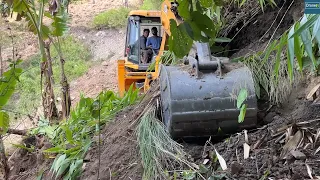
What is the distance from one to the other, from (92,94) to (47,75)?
824 centimetres

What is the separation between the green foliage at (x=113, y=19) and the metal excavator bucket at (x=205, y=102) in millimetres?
14007

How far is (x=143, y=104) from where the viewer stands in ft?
15.2

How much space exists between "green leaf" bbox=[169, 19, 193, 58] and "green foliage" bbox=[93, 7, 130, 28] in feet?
52.4

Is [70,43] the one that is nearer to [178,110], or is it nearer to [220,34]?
[220,34]

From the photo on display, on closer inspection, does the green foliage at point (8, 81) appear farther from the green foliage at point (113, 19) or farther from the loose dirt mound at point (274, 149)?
the green foliage at point (113, 19)

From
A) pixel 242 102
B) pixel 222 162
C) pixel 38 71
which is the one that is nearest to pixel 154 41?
pixel 242 102

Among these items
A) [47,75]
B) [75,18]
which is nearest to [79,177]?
[47,75]

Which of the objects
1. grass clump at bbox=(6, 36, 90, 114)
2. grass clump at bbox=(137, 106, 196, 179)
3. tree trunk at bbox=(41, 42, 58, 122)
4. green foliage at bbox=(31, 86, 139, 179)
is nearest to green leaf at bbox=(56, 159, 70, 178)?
green foliage at bbox=(31, 86, 139, 179)

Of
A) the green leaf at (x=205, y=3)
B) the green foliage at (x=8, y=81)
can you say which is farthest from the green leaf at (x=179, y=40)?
the green foliage at (x=8, y=81)

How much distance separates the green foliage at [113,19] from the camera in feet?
57.8

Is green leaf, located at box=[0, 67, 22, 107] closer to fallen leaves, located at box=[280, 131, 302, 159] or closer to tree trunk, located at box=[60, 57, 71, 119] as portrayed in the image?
fallen leaves, located at box=[280, 131, 302, 159]

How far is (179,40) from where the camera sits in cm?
175

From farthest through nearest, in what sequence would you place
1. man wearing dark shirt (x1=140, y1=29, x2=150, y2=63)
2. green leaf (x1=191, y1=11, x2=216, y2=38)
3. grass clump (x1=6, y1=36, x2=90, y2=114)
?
grass clump (x1=6, y1=36, x2=90, y2=114) < man wearing dark shirt (x1=140, y1=29, x2=150, y2=63) < green leaf (x1=191, y1=11, x2=216, y2=38)

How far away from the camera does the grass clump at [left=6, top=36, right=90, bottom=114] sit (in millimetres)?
12867
